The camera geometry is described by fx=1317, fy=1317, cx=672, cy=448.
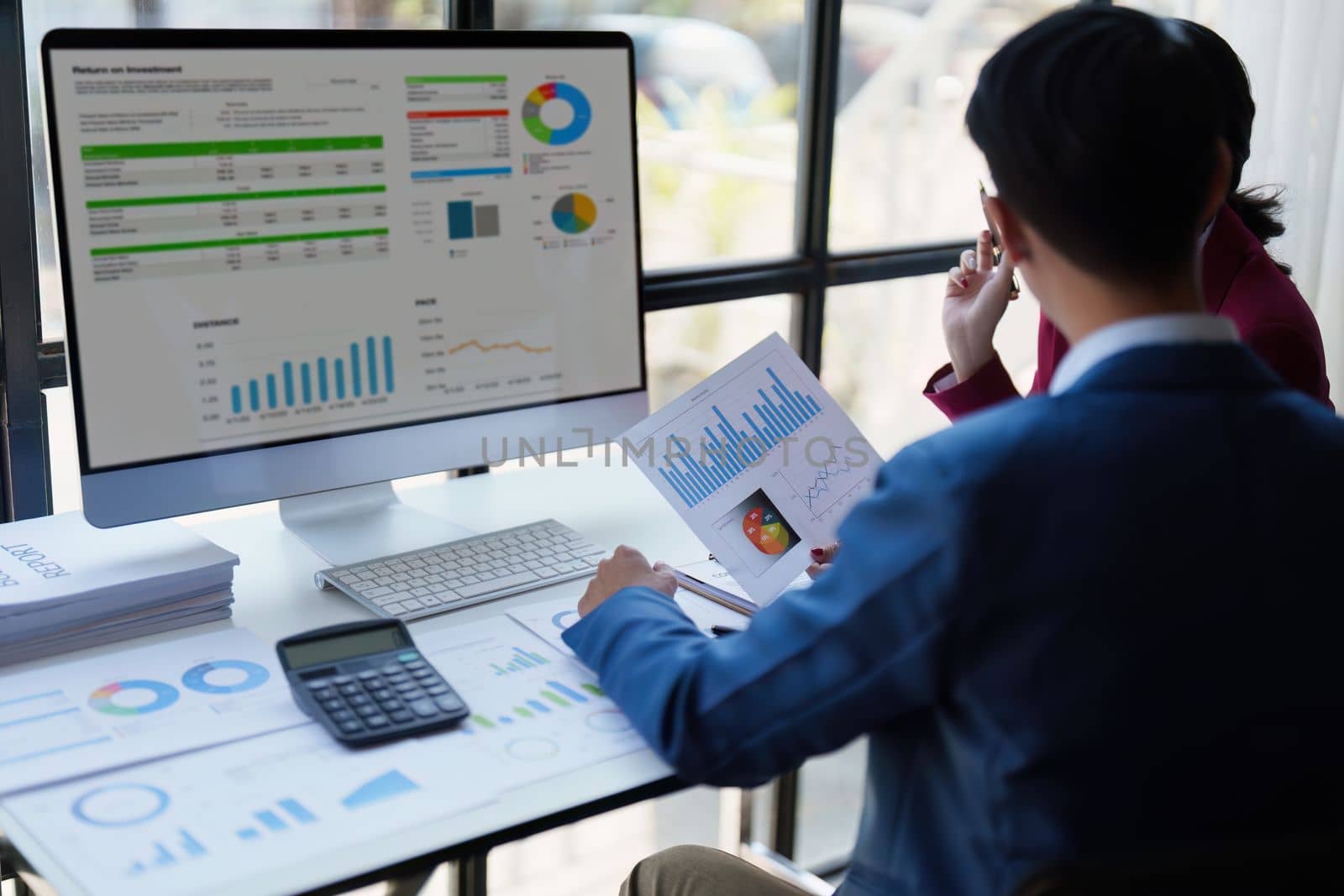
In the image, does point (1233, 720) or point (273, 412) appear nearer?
point (1233, 720)

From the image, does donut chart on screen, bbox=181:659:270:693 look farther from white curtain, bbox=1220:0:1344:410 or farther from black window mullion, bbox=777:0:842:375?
white curtain, bbox=1220:0:1344:410

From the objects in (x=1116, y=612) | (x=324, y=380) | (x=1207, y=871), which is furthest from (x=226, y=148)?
(x=1207, y=871)

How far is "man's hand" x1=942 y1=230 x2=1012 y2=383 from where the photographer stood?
5.57ft

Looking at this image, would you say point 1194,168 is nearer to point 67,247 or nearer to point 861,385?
point 67,247

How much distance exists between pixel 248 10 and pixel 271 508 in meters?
0.64

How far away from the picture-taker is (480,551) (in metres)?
1.48

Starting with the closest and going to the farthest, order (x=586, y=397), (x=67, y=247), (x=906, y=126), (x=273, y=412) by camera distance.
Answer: (x=67, y=247)
(x=273, y=412)
(x=586, y=397)
(x=906, y=126)

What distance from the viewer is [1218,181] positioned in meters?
0.89

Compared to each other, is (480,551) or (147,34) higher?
(147,34)

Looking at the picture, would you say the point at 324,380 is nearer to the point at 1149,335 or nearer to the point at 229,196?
the point at 229,196

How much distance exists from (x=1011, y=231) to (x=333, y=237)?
0.76 m

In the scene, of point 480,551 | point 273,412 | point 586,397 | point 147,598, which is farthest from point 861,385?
point 147,598

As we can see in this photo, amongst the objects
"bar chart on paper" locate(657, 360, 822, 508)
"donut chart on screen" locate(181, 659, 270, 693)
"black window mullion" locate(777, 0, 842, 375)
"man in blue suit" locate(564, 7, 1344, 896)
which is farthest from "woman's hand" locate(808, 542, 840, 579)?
"black window mullion" locate(777, 0, 842, 375)

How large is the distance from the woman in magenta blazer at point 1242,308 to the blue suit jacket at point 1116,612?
2.28 feet
